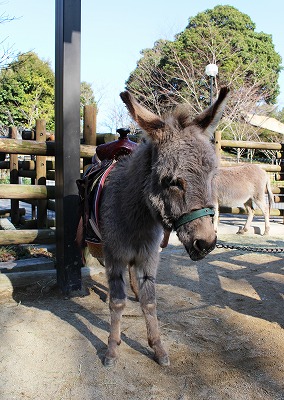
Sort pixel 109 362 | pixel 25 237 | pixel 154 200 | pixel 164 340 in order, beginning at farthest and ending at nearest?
pixel 25 237, pixel 164 340, pixel 109 362, pixel 154 200

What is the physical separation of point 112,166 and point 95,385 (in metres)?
1.83

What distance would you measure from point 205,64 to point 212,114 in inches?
827

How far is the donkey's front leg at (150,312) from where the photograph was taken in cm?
281

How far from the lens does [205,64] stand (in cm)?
2173

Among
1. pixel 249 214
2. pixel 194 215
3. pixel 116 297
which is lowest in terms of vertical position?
pixel 249 214

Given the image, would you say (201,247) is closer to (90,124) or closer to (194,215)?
(194,215)

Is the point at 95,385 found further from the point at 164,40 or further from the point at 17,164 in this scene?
the point at 164,40

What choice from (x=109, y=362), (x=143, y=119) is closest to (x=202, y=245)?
(x=143, y=119)

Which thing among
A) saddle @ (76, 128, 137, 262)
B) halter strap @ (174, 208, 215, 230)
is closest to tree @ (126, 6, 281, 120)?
saddle @ (76, 128, 137, 262)

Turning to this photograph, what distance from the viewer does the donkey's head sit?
2.15 m

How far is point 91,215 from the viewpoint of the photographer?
3471mm

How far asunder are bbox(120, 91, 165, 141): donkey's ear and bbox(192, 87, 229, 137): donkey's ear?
268 mm

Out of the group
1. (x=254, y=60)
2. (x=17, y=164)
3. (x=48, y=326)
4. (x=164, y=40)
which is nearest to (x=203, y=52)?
(x=254, y=60)

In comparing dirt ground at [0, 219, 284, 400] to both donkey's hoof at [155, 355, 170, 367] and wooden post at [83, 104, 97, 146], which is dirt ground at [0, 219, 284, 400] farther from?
wooden post at [83, 104, 97, 146]
